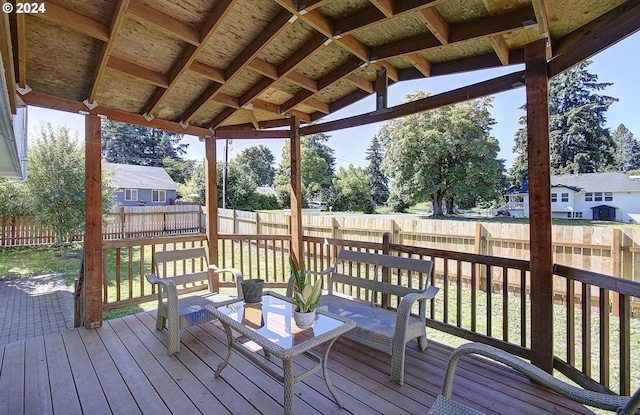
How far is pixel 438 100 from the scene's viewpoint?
9.89 feet

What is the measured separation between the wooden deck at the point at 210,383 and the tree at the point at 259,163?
27247 millimetres

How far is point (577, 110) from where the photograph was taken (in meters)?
19.0

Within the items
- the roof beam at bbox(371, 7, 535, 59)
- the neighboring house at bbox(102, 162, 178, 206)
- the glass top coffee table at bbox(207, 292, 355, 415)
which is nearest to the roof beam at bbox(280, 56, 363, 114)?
the roof beam at bbox(371, 7, 535, 59)

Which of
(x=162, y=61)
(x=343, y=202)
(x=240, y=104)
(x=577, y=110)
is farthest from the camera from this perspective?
(x=343, y=202)

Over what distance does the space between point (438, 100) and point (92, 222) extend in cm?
387

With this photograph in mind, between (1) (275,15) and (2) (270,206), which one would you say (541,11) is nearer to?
(1) (275,15)

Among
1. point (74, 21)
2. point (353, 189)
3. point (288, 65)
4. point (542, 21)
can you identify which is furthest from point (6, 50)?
point (353, 189)

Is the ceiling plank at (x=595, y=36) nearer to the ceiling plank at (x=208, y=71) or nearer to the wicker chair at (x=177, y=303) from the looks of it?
the ceiling plank at (x=208, y=71)

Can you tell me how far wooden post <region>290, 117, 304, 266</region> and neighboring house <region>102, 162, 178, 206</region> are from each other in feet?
55.4

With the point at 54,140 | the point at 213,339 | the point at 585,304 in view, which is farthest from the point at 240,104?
the point at 54,140

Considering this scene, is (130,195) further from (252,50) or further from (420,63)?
(420,63)

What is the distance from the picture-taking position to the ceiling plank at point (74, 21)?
196 cm

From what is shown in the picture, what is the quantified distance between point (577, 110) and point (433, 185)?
11641 mm

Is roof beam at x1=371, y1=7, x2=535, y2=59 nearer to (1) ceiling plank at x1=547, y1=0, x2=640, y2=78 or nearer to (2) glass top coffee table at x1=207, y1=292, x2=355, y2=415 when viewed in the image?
(1) ceiling plank at x1=547, y1=0, x2=640, y2=78
